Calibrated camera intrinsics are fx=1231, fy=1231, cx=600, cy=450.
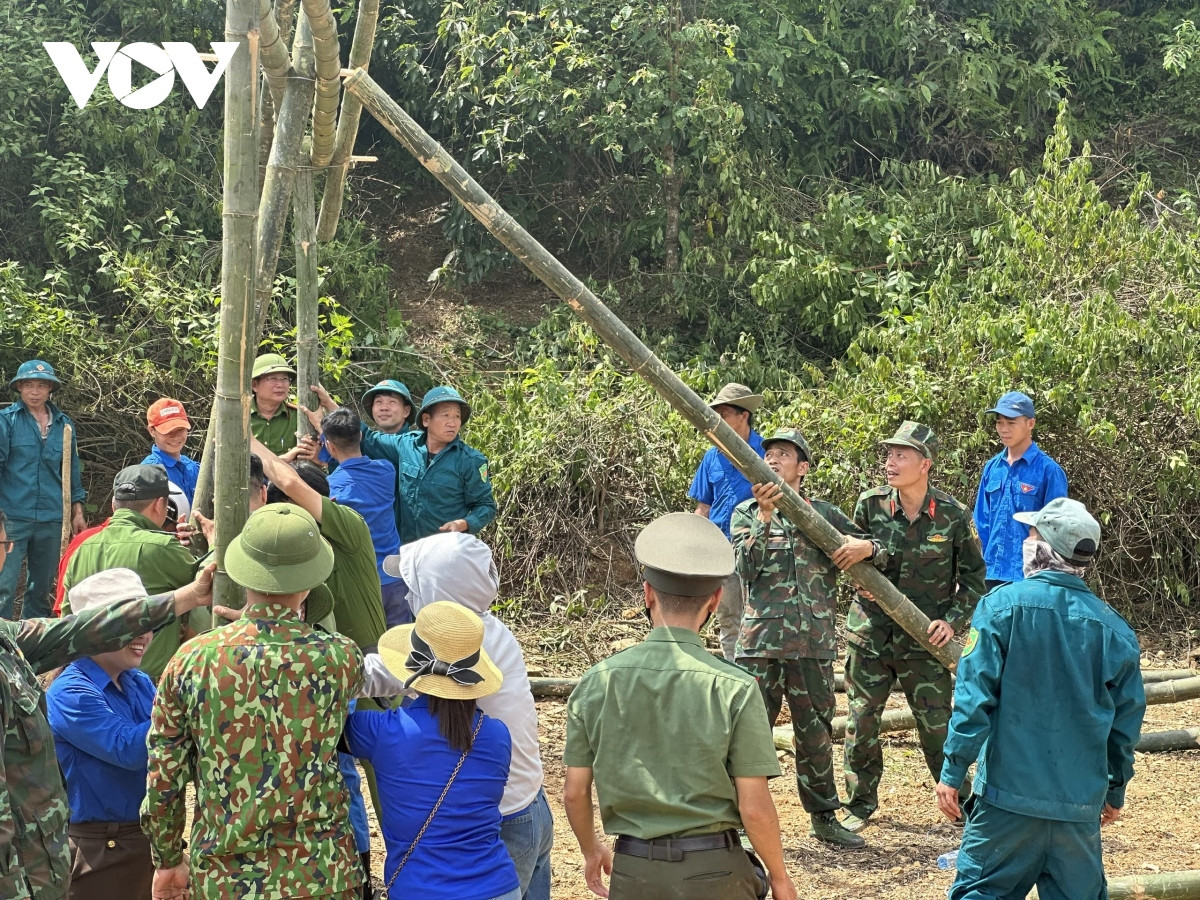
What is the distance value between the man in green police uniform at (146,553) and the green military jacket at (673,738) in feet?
5.97

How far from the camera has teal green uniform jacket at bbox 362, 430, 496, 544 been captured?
269 inches

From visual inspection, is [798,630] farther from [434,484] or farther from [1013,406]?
[1013,406]

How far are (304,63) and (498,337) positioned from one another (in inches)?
322

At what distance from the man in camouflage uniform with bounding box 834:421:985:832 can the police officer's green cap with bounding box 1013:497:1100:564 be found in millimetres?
1788

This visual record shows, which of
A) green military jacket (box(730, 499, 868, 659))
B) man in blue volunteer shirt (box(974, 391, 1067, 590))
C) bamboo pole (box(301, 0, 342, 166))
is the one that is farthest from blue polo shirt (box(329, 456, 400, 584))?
man in blue volunteer shirt (box(974, 391, 1067, 590))

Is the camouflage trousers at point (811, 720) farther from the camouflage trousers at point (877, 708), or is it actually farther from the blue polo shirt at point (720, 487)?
A: the blue polo shirt at point (720, 487)

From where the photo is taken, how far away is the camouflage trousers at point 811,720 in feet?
18.8

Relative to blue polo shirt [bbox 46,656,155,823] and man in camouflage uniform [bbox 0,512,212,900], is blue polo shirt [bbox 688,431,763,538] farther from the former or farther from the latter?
man in camouflage uniform [bbox 0,512,212,900]

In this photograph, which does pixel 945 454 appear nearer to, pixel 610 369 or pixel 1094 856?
pixel 610 369

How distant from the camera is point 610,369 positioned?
10.1 metres

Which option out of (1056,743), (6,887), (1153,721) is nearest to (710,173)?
(1153,721)

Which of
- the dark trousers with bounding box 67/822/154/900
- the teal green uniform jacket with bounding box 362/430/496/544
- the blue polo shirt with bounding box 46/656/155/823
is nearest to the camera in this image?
the blue polo shirt with bounding box 46/656/155/823

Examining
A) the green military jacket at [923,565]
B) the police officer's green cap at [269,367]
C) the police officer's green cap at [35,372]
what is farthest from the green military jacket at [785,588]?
the police officer's green cap at [35,372]

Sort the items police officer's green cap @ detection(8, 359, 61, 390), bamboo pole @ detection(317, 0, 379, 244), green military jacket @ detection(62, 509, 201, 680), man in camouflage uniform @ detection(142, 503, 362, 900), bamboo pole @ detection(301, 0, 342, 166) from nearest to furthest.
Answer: man in camouflage uniform @ detection(142, 503, 362, 900), bamboo pole @ detection(301, 0, 342, 166), green military jacket @ detection(62, 509, 201, 680), bamboo pole @ detection(317, 0, 379, 244), police officer's green cap @ detection(8, 359, 61, 390)
